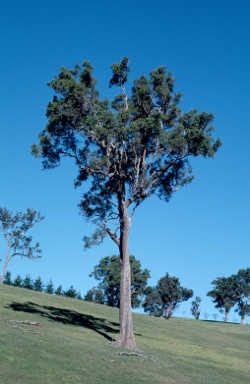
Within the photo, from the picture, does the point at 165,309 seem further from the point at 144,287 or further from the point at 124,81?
the point at 124,81

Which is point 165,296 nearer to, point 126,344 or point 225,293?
point 225,293

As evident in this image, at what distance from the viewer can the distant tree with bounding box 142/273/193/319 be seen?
12425cm

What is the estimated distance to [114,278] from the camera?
349 ft

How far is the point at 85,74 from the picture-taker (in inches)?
1373

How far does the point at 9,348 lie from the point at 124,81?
25.3m

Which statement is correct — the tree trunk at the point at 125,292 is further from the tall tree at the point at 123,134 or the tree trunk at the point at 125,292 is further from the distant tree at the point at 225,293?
the distant tree at the point at 225,293

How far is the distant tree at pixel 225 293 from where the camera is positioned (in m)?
123

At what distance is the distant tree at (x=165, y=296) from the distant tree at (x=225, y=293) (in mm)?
8345

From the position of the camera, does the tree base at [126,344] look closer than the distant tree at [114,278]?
Yes

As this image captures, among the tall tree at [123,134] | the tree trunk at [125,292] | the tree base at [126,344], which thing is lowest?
the tree base at [126,344]

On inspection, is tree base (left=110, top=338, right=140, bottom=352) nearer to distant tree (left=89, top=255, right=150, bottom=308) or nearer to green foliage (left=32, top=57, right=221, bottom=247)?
green foliage (left=32, top=57, right=221, bottom=247)

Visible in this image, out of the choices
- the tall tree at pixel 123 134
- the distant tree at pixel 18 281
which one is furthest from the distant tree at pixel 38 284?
the tall tree at pixel 123 134

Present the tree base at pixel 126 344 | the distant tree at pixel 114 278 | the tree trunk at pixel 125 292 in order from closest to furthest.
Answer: the tree base at pixel 126 344, the tree trunk at pixel 125 292, the distant tree at pixel 114 278

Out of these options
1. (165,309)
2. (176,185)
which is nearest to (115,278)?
(165,309)
